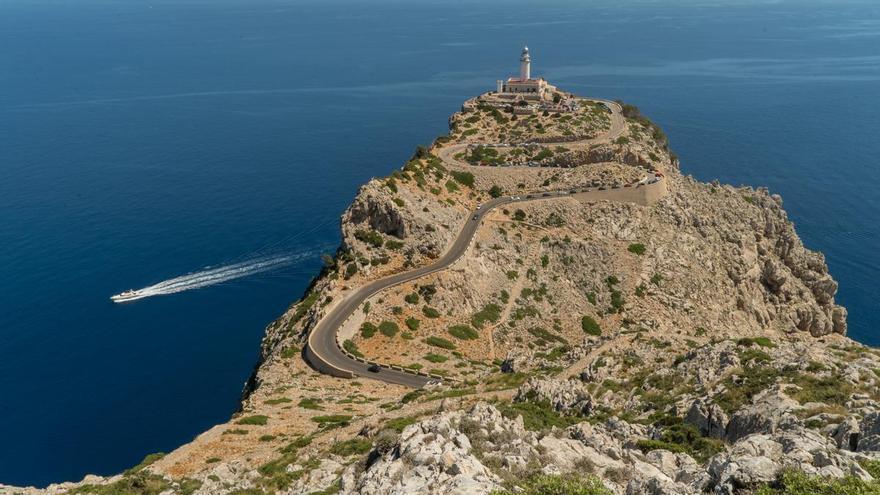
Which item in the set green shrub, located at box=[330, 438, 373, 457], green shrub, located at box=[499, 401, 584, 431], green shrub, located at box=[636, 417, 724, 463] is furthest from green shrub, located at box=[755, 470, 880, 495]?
green shrub, located at box=[330, 438, 373, 457]

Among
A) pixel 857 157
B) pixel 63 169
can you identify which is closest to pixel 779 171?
pixel 857 157

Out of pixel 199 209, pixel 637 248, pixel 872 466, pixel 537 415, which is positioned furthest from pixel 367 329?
pixel 199 209

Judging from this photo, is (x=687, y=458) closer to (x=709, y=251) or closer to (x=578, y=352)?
(x=578, y=352)

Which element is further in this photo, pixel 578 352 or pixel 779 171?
pixel 779 171

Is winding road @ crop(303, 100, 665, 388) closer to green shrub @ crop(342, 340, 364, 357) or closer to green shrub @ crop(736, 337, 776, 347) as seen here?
green shrub @ crop(342, 340, 364, 357)

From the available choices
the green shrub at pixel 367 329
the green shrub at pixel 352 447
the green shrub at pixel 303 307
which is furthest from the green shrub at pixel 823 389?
the green shrub at pixel 303 307
